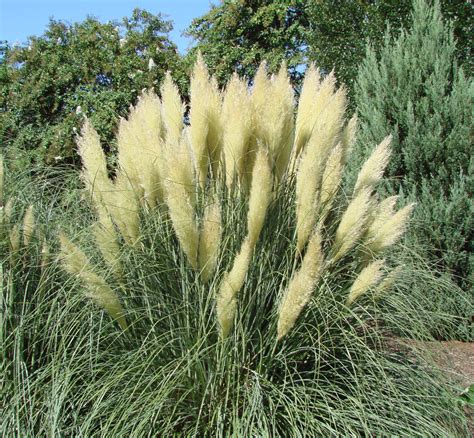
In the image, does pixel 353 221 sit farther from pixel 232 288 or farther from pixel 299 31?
pixel 299 31

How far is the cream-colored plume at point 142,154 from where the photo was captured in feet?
8.88

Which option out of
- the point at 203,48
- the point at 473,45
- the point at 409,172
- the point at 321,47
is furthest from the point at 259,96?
the point at 203,48

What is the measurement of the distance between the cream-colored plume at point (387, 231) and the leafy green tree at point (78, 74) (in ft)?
24.1

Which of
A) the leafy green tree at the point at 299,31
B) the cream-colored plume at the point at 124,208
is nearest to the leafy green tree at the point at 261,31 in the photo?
the leafy green tree at the point at 299,31

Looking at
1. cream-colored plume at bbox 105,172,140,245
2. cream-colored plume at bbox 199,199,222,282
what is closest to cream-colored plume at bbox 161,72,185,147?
cream-colored plume at bbox 105,172,140,245

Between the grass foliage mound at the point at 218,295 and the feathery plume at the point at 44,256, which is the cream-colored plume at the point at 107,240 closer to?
the grass foliage mound at the point at 218,295

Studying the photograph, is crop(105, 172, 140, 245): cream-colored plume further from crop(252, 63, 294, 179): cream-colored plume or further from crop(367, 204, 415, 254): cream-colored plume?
crop(367, 204, 415, 254): cream-colored plume

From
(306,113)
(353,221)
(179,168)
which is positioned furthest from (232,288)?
(306,113)

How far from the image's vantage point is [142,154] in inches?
105

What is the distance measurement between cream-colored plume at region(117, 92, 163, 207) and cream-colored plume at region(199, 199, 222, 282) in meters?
0.40

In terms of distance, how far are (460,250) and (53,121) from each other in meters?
7.55

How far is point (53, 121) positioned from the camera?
412 inches

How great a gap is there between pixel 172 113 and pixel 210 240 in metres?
0.83

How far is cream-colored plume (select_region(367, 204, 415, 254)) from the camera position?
108 inches
